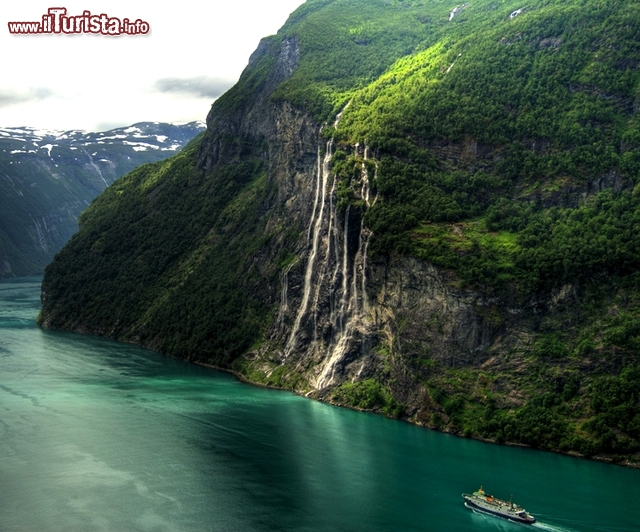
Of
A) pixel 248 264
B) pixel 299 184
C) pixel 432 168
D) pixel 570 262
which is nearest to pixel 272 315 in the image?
pixel 248 264

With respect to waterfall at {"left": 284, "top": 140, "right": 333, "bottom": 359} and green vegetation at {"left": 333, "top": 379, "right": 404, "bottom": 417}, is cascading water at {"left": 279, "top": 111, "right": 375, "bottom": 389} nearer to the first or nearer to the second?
waterfall at {"left": 284, "top": 140, "right": 333, "bottom": 359}

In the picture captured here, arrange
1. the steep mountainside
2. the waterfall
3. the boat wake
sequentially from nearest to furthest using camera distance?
the boat wake → the steep mountainside → the waterfall

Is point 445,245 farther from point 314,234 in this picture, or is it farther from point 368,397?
point 314,234

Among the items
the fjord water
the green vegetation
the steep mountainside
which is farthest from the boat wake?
the green vegetation

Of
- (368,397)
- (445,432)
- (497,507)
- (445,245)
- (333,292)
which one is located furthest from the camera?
(333,292)

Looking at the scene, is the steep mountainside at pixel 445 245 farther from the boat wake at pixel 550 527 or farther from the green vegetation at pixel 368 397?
the boat wake at pixel 550 527

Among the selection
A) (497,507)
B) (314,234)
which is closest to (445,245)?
(314,234)
